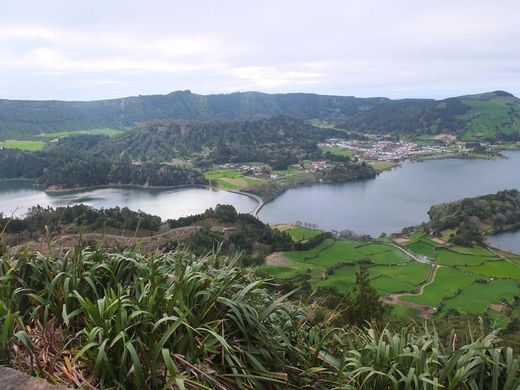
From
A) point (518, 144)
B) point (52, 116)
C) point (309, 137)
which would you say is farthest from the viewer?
point (52, 116)

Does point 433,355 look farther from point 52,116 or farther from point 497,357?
point 52,116

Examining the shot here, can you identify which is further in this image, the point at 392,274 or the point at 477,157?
the point at 477,157

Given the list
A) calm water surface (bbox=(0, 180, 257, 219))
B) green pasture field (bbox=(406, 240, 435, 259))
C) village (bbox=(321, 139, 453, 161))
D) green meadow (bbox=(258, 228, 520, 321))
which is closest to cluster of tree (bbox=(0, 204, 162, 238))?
green meadow (bbox=(258, 228, 520, 321))

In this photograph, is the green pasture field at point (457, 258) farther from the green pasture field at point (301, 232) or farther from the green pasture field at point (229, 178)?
the green pasture field at point (229, 178)

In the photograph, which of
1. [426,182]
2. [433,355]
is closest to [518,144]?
[426,182]

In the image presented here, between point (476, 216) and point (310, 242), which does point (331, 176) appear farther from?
point (310, 242)

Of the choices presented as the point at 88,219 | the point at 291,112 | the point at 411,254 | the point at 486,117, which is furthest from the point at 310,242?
the point at 291,112

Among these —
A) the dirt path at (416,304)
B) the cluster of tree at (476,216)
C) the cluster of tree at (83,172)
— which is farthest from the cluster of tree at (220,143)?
the dirt path at (416,304)
